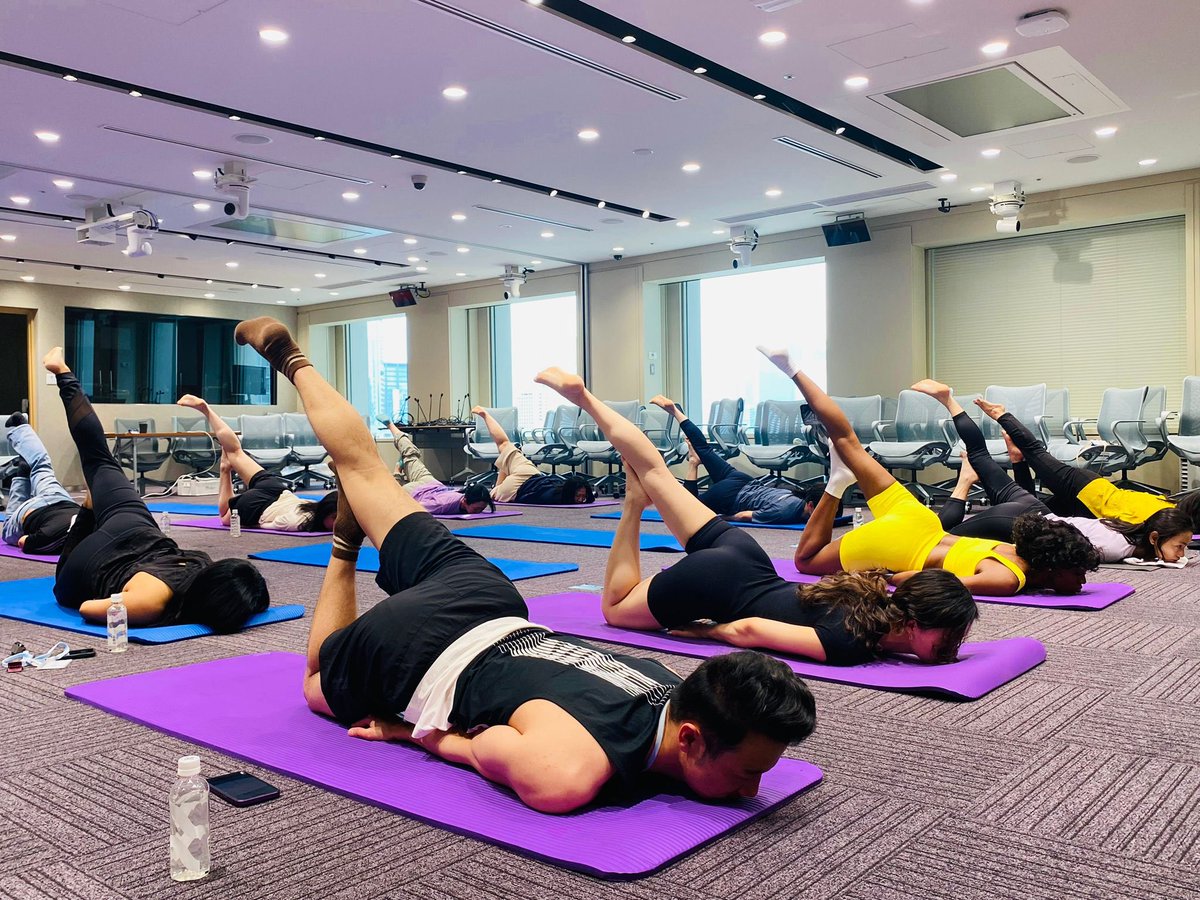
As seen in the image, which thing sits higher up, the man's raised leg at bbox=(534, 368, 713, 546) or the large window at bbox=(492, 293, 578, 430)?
the large window at bbox=(492, 293, 578, 430)

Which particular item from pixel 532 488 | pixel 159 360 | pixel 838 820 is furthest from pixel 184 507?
pixel 838 820

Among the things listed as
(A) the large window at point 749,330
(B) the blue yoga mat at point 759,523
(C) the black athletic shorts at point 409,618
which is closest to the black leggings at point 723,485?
(B) the blue yoga mat at point 759,523

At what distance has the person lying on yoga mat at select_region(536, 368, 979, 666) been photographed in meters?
2.75

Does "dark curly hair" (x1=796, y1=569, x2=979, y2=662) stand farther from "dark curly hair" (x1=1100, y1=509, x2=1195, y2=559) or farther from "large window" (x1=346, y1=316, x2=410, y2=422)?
"large window" (x1=346, y1=316, x2=410, y2=422)

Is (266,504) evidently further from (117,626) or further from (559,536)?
(117,626)

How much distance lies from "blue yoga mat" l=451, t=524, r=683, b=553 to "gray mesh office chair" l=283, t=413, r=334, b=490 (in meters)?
5.06

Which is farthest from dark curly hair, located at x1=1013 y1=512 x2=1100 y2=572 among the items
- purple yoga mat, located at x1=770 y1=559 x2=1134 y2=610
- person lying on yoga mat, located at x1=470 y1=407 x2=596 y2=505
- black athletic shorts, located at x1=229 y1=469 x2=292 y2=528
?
person lying on yoga mat, located at x1=470 y1=407 x2=596 y2=505

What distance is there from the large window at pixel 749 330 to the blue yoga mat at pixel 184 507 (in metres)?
5.83

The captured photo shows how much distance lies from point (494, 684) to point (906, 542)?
2.26 metres

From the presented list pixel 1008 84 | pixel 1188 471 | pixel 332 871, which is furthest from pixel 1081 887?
→ pixel 1188 471

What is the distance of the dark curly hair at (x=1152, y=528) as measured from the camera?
4793 millimetres

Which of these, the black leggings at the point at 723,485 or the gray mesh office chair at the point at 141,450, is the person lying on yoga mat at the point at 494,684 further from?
the gray mesh office chair at the point at 141,450

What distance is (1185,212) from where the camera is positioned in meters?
8.40

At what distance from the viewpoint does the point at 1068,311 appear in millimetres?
9336
